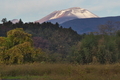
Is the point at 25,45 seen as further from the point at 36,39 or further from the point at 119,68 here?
the point at 36,39

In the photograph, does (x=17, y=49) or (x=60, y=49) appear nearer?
(x=17, y=49)

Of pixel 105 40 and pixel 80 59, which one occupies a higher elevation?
pixel 105 40

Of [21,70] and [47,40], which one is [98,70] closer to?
[21,70]

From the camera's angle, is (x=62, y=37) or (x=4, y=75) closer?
(x=4, y=75)

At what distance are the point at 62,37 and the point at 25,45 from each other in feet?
132

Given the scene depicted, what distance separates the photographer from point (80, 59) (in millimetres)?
35688

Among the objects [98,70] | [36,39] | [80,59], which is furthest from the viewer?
[36,39]

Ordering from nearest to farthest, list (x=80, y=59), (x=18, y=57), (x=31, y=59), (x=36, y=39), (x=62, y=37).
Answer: (x=18, y=57), (x=31, y=59), (x=80, y=59), (x=36, y=39), (x=62, y=37)

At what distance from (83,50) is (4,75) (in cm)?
2089

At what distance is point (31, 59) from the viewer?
92.3 feet

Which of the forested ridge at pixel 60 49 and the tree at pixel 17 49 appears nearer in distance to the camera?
the tree at pixel 17 49

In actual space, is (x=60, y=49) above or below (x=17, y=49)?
below

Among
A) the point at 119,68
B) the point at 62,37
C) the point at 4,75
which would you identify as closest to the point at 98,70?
the point at 119,68

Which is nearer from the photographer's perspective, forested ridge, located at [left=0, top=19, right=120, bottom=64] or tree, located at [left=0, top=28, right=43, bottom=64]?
tree, located at [left=0, top=28, right=43, bottom=64]
